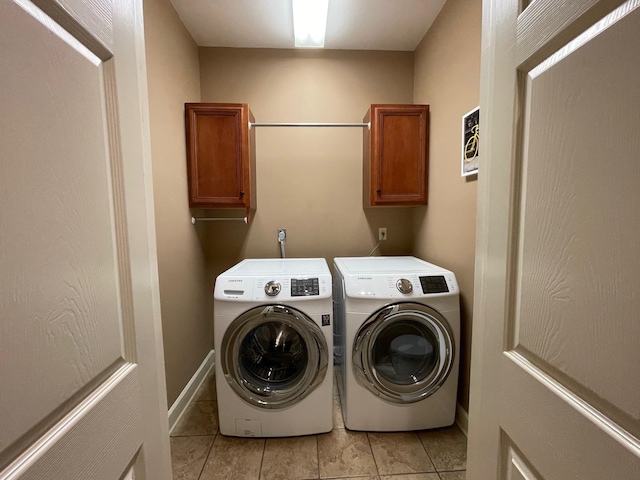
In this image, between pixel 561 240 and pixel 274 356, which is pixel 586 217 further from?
pixel 274 356

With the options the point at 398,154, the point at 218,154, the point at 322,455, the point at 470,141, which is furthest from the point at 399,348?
the point at 218,154

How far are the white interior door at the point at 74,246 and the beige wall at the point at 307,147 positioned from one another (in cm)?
179

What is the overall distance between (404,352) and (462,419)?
539mm

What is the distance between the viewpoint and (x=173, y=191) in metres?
1.82

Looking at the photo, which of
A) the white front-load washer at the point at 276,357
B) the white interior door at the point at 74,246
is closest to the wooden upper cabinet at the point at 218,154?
the white front-load washer at the point at 276,357

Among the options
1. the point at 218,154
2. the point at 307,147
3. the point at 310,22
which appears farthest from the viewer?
the point at 307,147

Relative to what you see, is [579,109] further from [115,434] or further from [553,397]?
[115,434]

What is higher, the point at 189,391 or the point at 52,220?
the point at 52,220

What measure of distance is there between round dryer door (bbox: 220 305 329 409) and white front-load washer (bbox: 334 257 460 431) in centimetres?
21

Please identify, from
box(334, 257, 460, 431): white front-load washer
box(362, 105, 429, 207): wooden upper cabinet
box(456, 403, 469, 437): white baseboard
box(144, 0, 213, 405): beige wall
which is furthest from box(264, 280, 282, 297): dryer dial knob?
box(456, 403, 469, 437): white baseboard

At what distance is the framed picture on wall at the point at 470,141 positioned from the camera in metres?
1.53

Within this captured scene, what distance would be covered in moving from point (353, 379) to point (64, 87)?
165cm

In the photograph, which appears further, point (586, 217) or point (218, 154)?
point (218, 154)

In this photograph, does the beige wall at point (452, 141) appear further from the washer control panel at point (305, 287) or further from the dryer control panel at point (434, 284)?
the washer control panel at point (305, 287)
